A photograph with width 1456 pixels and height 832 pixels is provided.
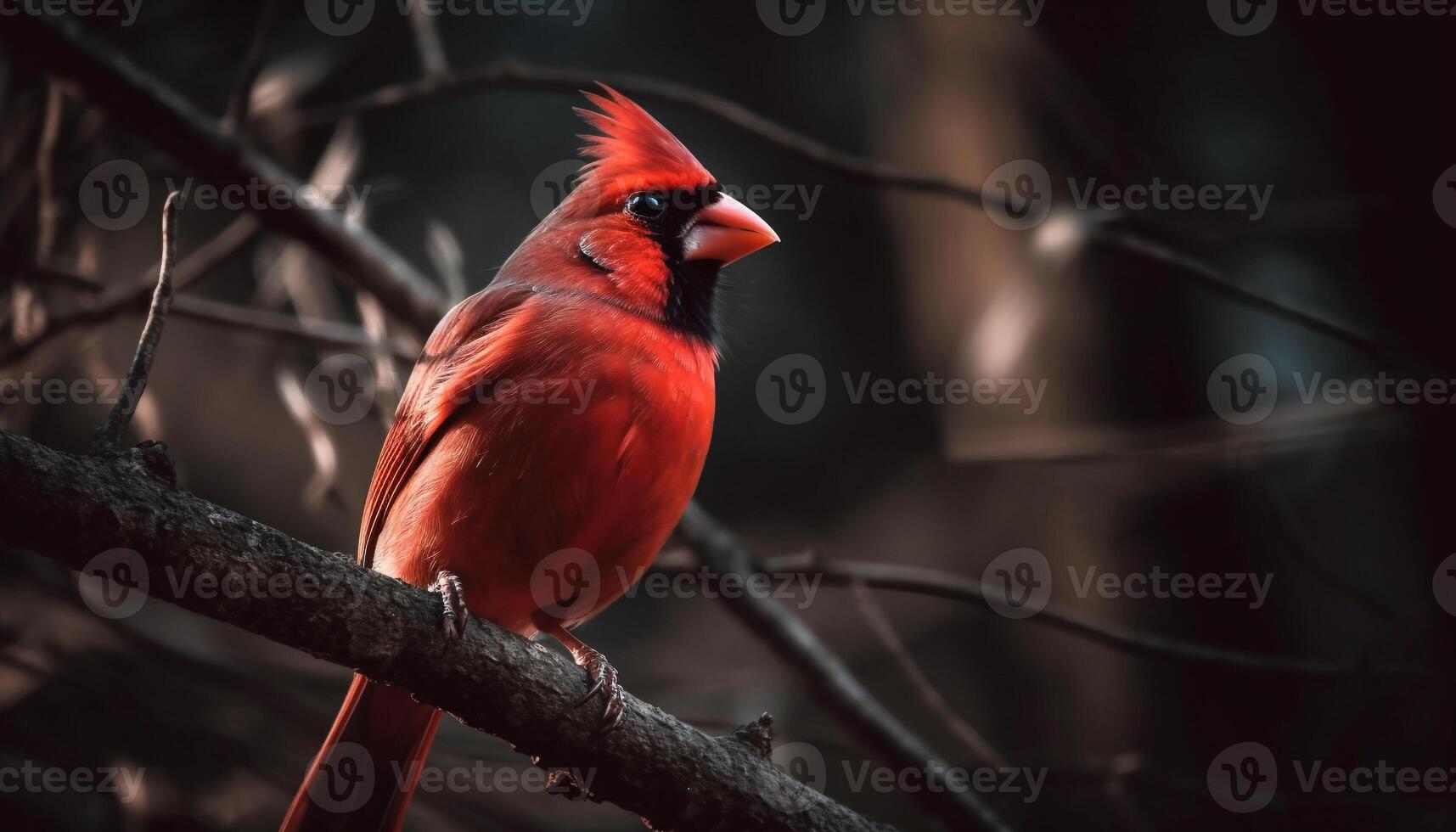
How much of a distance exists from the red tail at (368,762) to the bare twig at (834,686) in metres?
0.89

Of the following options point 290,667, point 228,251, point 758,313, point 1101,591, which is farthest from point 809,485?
point 228,251

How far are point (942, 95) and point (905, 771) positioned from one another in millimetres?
3187

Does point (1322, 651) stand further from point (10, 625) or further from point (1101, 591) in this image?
point (10, 625)

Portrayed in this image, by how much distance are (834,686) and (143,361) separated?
1.99 m

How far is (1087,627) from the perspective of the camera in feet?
9.62

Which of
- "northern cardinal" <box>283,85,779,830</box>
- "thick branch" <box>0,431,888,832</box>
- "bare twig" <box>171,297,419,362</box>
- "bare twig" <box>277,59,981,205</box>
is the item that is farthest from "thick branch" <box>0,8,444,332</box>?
"thick branch" <box>0,431,888,832</box>

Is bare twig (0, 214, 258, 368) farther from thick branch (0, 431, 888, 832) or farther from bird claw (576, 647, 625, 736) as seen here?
bird claw (576, 647, 625, 736)

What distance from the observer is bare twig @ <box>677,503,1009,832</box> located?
287 centimetres

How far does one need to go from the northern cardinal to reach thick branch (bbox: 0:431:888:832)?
0.31ft

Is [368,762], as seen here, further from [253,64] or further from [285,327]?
[253,64]

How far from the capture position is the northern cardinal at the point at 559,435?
7.62 feet

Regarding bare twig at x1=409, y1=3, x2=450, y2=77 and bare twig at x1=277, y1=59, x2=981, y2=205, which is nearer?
bare twig at x1=277, y1=59, x2=981, y2=205

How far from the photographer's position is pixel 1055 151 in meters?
4.89


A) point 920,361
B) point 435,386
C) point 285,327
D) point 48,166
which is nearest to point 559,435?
point 435,386
